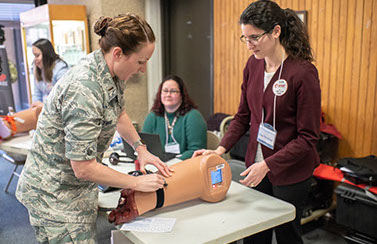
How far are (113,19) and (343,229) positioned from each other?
8.73ft

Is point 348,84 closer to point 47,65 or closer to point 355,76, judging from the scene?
point 355,76

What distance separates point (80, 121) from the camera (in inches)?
44.8

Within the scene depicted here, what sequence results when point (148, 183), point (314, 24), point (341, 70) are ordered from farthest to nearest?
point (314, 24)
point (341, 70)
point (148, 183)

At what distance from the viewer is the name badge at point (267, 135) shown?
1.67 meters

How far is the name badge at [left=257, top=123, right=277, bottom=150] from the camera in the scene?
1665 mm

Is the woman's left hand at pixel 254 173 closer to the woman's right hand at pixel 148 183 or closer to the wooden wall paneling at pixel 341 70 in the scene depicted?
the woman's right hand at pixel 148 183

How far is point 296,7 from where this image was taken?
3.25 metres

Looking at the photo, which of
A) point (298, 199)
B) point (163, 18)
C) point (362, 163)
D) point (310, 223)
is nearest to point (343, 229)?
point (310, 223)

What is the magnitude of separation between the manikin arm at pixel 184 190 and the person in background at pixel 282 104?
117 mm

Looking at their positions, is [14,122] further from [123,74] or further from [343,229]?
[343,229]

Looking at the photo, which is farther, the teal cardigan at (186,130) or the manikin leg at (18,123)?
the manikin leg at (18,123)

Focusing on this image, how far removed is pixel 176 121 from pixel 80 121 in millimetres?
1699

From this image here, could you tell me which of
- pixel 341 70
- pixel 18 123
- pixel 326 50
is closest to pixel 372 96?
pixel 341 70

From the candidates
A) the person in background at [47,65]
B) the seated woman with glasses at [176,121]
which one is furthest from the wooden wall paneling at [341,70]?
the person in background at [47,65]
